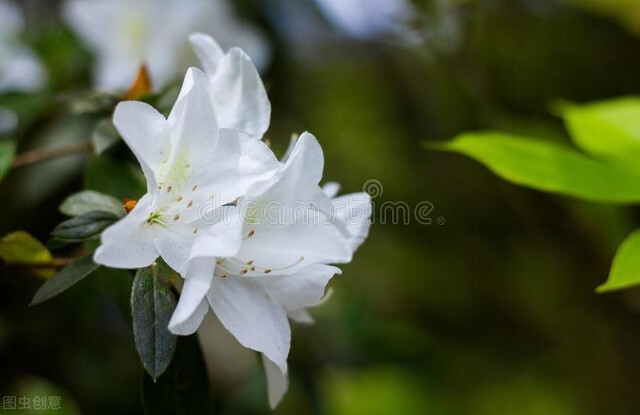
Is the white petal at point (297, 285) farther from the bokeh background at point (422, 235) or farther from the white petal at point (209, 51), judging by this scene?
the bokeh background at point (422, 235)

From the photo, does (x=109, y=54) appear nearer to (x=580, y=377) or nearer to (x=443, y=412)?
(x=443, y=412)

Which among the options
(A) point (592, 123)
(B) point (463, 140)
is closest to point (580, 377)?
(A) point (592, 123)

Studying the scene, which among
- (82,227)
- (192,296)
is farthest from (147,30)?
(192,296)

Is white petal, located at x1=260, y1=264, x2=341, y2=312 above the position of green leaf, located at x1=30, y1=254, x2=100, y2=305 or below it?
above

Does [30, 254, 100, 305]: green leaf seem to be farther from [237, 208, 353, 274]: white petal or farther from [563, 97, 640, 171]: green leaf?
[563, 97, 640, 171]: green leaf

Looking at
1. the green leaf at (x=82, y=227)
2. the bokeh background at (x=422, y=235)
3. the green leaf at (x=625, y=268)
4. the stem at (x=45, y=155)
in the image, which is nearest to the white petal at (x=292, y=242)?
the green leaf at (x=82, y=227)

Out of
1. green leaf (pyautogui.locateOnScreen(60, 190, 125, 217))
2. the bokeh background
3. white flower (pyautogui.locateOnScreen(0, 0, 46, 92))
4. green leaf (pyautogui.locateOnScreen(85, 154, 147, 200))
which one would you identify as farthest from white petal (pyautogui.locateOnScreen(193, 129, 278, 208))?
white flower (pyautogui.locateOnScreen(0, 0, 46, 92))

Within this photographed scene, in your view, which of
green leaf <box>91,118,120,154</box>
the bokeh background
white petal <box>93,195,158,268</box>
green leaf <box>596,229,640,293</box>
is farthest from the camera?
the bokeh background
